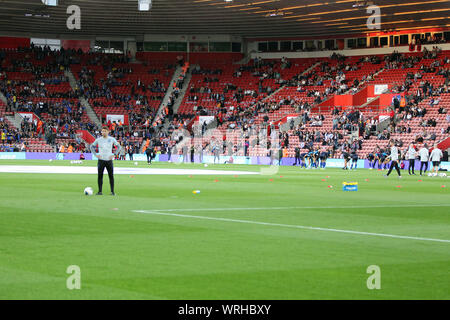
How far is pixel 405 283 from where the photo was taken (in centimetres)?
891

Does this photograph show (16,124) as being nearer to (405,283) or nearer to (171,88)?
(171,88)

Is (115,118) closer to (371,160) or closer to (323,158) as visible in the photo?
(323,158)

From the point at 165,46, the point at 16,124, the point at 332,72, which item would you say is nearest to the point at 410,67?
the point at 332,72

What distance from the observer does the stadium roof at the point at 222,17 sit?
69.8 metres

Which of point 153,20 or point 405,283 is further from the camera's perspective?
point 153,20

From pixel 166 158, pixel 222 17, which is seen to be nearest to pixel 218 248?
pixel 166 158

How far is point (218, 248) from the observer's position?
11812 mm

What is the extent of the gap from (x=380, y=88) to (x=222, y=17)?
723 inches

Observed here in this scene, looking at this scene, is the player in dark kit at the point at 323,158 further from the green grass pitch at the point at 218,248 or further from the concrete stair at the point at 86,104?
the green grass pitch at the point at 218,248

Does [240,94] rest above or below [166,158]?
above

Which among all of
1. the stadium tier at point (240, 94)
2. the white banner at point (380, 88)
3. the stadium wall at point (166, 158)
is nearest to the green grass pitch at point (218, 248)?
the stadium tier at point (240, 94)

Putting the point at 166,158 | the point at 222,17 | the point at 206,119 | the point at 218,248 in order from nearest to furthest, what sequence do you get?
the point at 218,248, the point at 166,158, the point at 222,17, the point at 206,119

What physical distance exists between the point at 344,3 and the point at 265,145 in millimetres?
15150

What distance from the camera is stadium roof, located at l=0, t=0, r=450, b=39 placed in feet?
229
